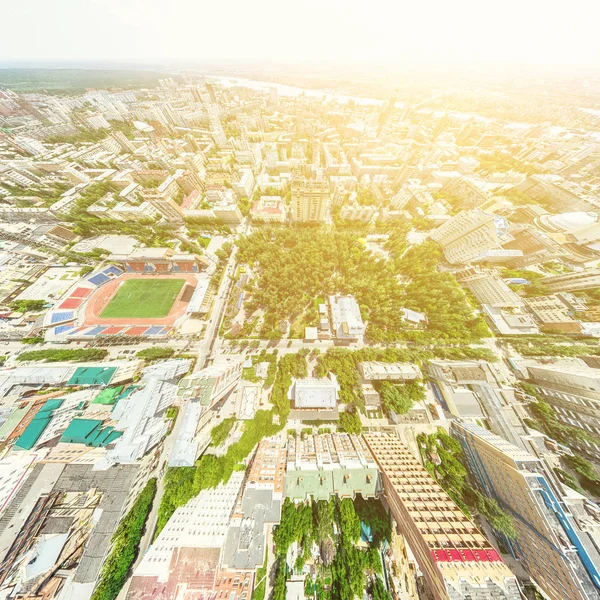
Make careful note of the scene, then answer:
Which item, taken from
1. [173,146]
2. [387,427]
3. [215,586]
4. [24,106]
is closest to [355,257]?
[387,427]

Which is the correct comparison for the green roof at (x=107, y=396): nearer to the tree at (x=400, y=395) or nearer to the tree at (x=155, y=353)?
the tree at (x=155, y=353)

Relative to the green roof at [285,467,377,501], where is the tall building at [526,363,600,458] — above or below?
above

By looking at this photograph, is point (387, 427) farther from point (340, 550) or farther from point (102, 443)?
point (102, 443)

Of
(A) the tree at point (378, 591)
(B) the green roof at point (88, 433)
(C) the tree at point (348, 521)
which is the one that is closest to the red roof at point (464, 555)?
(C) the tree at point (348, 521)

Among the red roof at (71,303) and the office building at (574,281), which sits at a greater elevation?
the office building at (574,281)

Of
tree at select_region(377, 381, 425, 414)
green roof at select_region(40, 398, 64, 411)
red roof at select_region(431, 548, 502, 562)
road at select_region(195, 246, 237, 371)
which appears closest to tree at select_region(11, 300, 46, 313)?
green roof at select_region(40, 398, 64, 411)

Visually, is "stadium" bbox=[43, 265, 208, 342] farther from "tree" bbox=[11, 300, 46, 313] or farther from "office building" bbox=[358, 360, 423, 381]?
"office building" bbox=[358, 360, 423, 381]

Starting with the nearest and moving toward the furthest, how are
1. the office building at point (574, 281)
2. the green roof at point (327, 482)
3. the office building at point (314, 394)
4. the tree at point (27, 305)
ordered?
the green roof at point (327, 482)
the office building at point (314, 394)
the office building at point (574, 281)
the tree at point (27, 305)

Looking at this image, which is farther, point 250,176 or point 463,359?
point 250,176
